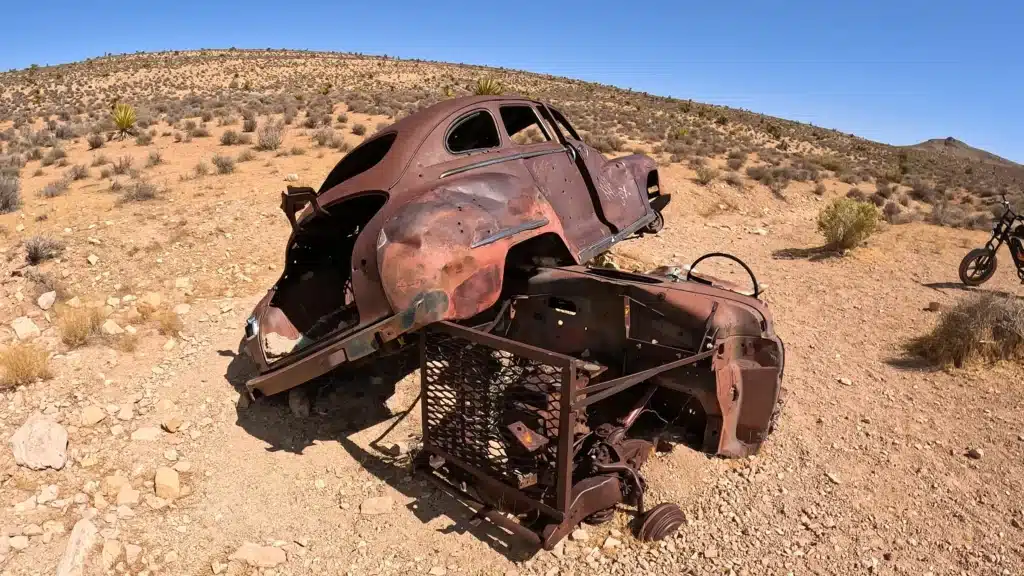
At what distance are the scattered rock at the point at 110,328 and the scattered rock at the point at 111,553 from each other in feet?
9.92

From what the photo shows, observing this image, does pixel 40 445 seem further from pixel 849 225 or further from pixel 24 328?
pixel 849 225

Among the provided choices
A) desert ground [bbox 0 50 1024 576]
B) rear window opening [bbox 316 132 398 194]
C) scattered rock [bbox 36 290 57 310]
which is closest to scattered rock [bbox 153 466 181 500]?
desert ground [bbox 0 50 1024 576]

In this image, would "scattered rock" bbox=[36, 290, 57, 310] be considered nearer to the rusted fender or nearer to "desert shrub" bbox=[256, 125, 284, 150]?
the rusted fender

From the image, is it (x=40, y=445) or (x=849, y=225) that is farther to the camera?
(x=849, y=225)

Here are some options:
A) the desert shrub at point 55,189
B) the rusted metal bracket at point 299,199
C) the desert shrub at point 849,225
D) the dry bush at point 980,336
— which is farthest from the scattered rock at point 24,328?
the desert shrub at point 849,225

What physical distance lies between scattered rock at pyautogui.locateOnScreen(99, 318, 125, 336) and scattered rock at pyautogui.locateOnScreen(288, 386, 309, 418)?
2.23 metres

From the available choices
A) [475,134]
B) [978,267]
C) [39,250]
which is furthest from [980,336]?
[39,250]

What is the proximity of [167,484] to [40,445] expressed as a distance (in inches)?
41.0

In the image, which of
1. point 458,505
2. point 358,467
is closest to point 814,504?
point 458,505

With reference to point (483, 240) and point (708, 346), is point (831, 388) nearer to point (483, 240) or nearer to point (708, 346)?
point (708, 346)

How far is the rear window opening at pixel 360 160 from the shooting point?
5.32m

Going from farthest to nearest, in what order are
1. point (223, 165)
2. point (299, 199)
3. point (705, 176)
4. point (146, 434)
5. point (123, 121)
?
1. point (123, 121)
2. point (705, 176)
3. point (223, 165)
4. point (146, 434)
5. point (299, 199)

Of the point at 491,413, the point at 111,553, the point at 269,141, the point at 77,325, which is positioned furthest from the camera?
the point at 269,141

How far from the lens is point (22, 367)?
502 cm
